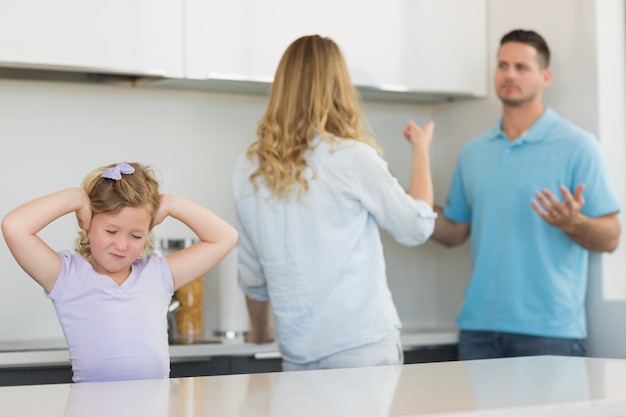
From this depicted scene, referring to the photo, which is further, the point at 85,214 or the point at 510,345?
the point at 510,345

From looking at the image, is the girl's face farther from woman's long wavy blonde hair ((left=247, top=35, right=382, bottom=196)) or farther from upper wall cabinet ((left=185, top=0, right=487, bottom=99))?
upper wall cabinet ((left=185, top=0, right=487, bottom=99))

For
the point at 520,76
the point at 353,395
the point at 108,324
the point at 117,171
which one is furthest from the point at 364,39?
the point at 353,395

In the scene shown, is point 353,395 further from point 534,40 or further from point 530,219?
point 534,40

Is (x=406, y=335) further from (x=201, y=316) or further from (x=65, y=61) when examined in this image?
(x=65, y=61)

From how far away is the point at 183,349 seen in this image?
2635mm

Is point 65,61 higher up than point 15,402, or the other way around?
point 65,61

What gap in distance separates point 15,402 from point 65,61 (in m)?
1.43

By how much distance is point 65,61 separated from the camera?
2557mm

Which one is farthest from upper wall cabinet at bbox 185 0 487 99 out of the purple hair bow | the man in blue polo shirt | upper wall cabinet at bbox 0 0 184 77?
the purple hair bow

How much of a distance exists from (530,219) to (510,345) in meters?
0.35

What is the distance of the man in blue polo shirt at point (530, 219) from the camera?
2.78 m

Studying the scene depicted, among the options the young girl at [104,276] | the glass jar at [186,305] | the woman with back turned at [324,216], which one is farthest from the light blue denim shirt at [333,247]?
the glass jar at [186,305]

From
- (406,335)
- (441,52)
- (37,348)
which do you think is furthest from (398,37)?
(37,348)

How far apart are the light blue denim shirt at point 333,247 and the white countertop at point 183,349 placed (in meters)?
0.44
